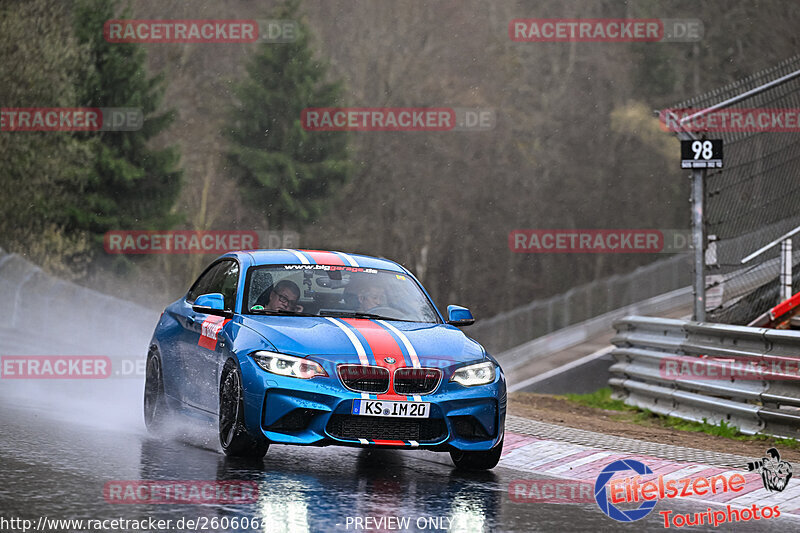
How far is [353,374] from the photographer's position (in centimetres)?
862

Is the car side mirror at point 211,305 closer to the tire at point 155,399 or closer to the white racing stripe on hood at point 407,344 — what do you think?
the white racing stripe on hood at point 407,344

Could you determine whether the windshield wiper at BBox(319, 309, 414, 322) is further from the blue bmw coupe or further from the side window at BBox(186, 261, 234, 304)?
the side window at BBox(186, 261, 234, 304)

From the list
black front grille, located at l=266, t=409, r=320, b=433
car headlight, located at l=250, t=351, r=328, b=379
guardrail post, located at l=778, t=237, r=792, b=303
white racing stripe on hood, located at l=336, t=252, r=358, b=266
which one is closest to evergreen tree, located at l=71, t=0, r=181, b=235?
guardrail post, located at l=778, t=237, r=792, b=303

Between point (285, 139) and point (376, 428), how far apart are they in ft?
187

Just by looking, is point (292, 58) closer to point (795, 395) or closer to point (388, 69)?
point (388, 69)

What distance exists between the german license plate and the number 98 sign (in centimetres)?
727

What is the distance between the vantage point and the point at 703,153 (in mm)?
14852

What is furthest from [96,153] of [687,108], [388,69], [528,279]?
[687,108]

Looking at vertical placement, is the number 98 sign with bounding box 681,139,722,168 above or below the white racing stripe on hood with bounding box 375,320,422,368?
above

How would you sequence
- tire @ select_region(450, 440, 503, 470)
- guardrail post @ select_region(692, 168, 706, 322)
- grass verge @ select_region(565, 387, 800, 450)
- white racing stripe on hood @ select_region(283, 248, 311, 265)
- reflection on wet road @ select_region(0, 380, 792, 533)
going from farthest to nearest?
guardrail post @ select_region(692, 168, 706, 322)
grass verge @ select_region(565, 387, 800, 450)
white racing stripe on hood @ select_region(283, 248, 311, 265)
tire @ select_region(450, 440, 503, 470)
reflection on wet road @ select_region(0, 380, 792, 533)

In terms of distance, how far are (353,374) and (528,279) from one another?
68724mm

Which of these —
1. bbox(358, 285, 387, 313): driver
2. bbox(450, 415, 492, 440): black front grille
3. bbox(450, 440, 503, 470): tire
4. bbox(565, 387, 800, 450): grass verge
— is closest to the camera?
bbox(450, 415, 492, 440): black front grille

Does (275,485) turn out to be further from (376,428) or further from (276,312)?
(276,312)

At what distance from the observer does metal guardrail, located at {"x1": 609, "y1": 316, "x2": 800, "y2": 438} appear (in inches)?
473
